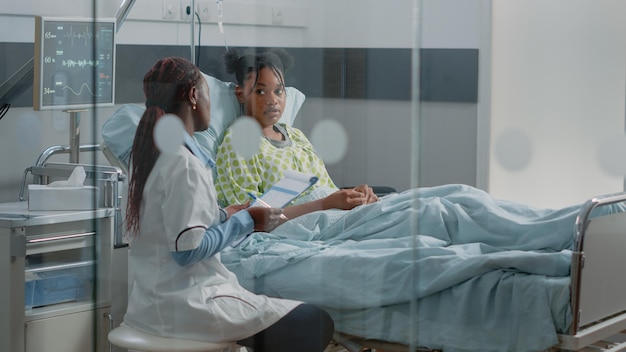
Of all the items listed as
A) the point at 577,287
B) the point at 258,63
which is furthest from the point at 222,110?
the point at 577,287

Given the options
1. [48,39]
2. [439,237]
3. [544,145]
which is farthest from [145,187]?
[544,145]

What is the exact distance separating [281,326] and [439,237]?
0.42 m

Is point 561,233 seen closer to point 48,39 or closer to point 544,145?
point 544,145

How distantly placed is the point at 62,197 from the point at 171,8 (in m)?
0.58

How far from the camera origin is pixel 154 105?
2287mm

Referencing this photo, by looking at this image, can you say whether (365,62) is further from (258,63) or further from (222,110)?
(222,110)

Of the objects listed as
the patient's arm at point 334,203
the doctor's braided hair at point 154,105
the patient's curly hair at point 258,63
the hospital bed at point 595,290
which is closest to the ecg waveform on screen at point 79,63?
the doctor's braided hair at point 154,105

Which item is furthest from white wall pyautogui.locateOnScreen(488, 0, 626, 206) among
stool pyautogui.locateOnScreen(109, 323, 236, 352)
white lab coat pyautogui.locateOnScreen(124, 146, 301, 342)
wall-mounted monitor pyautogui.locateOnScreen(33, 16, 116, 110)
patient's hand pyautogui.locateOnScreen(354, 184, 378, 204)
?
wall-mounted monitor pyautogui.locateOnScreen(33, 16, 116, 110)

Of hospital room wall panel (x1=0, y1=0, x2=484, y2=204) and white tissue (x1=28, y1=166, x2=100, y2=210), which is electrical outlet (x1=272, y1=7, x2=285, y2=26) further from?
white tissue (x1=28, y1=166, x2=100, y2=210)

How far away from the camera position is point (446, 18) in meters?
2.17

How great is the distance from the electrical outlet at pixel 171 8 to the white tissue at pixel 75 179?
485 millimetres

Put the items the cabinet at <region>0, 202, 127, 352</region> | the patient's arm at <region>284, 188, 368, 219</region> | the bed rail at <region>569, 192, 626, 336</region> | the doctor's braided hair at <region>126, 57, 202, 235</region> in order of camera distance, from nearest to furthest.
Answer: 1. the bed rail at <region>569, 192, 626, 336</region>
2. the patient's arm at <region>284, 188, 368, 219</region>
3. the doctor's braided hair at <region>126, 57, 202, 235</region>
4. the cabinet at <region>0, 202, 127, 352</region>

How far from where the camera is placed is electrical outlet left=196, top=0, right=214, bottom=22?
229cm

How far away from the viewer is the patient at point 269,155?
7.00 feet
